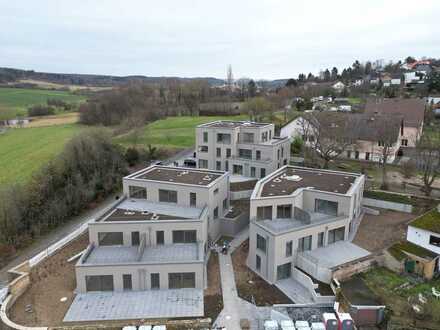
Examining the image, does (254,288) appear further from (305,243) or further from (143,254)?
(143,254)

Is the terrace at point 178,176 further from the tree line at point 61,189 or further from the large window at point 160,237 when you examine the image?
the tree line at point 61,189

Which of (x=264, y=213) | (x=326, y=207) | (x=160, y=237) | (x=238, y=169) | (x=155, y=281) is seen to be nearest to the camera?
(x=155, y=281)

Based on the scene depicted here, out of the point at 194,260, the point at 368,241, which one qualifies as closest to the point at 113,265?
the point at 194,260

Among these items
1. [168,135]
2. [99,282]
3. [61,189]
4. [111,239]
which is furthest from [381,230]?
[168,135]

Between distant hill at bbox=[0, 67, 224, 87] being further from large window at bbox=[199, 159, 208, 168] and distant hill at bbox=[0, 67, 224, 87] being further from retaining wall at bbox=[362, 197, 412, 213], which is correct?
retaining wall at bbox=[362, 197, 412, 213]

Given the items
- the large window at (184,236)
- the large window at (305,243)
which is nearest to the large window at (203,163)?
the large window at (184,236)

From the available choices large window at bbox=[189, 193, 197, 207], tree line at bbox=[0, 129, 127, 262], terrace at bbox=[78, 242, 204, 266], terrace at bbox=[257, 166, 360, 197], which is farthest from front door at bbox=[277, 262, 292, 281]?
tree line at bbox=[0, 129, 127, 262]

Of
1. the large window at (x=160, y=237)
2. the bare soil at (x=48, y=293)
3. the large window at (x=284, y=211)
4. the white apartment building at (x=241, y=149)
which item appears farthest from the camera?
the white apartment building at (x=241, y=149)
